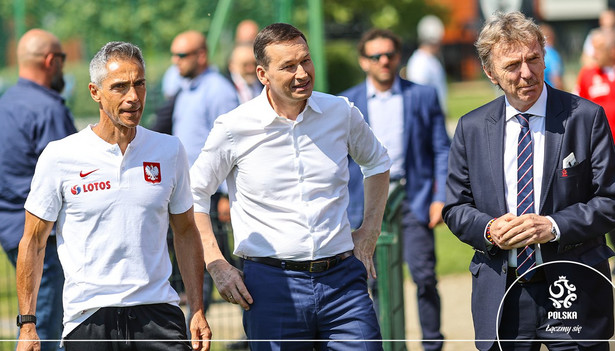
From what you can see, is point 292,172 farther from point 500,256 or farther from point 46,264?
point 46,264

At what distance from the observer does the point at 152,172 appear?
4.71 m

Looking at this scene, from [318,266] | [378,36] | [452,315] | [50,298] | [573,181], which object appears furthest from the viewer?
[452,315]

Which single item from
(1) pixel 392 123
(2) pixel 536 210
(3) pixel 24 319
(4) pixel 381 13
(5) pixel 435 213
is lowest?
(3) pixel 24 319

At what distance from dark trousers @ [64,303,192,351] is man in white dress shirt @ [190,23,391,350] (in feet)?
1.13

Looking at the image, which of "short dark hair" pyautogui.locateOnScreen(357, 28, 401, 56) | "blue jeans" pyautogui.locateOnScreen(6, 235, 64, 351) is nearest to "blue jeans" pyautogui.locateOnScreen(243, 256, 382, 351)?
"blue jeans" pyautogui.locateOnScreen(6, 235, 64, 351)

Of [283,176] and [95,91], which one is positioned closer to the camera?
[95,91]

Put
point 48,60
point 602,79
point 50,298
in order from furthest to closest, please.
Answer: point 602,79 → point 48,60 → point 50,298

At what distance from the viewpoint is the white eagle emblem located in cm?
469

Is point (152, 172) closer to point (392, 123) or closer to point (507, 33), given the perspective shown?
point (507, 33)

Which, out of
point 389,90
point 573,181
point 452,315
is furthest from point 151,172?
point 452,315

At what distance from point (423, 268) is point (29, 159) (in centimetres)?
311

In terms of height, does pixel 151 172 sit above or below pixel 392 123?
below

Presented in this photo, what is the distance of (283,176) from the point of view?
190 inches

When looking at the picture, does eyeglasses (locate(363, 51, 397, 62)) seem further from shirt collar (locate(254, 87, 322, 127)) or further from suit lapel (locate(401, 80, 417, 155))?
shirt collar (locate(254, 87, 322, 127))
